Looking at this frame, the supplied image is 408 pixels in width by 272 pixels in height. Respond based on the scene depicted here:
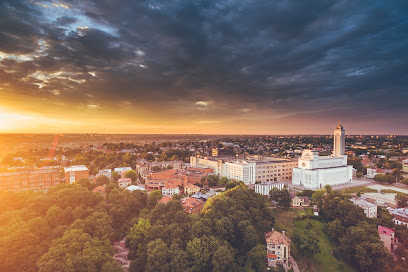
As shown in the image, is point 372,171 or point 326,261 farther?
point 372,171

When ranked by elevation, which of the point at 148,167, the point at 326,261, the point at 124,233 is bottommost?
the point at 326,261

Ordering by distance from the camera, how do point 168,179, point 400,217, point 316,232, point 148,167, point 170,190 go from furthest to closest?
point 148,167 < point 168,179 < point 170,190 < point 316,232 < point 400,217

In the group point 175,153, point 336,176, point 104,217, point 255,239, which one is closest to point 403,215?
point 255,239

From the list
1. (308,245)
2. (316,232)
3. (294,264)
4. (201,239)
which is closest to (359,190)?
(316,232)

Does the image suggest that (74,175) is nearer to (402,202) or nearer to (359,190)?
(359,190)

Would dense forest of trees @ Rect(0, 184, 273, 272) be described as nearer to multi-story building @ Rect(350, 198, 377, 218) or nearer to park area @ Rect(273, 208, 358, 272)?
park area @ Rect(273, 208, 358, 272)

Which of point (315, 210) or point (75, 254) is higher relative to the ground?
point (75, 254)

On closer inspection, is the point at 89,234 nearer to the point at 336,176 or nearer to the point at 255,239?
the point at 255,239
